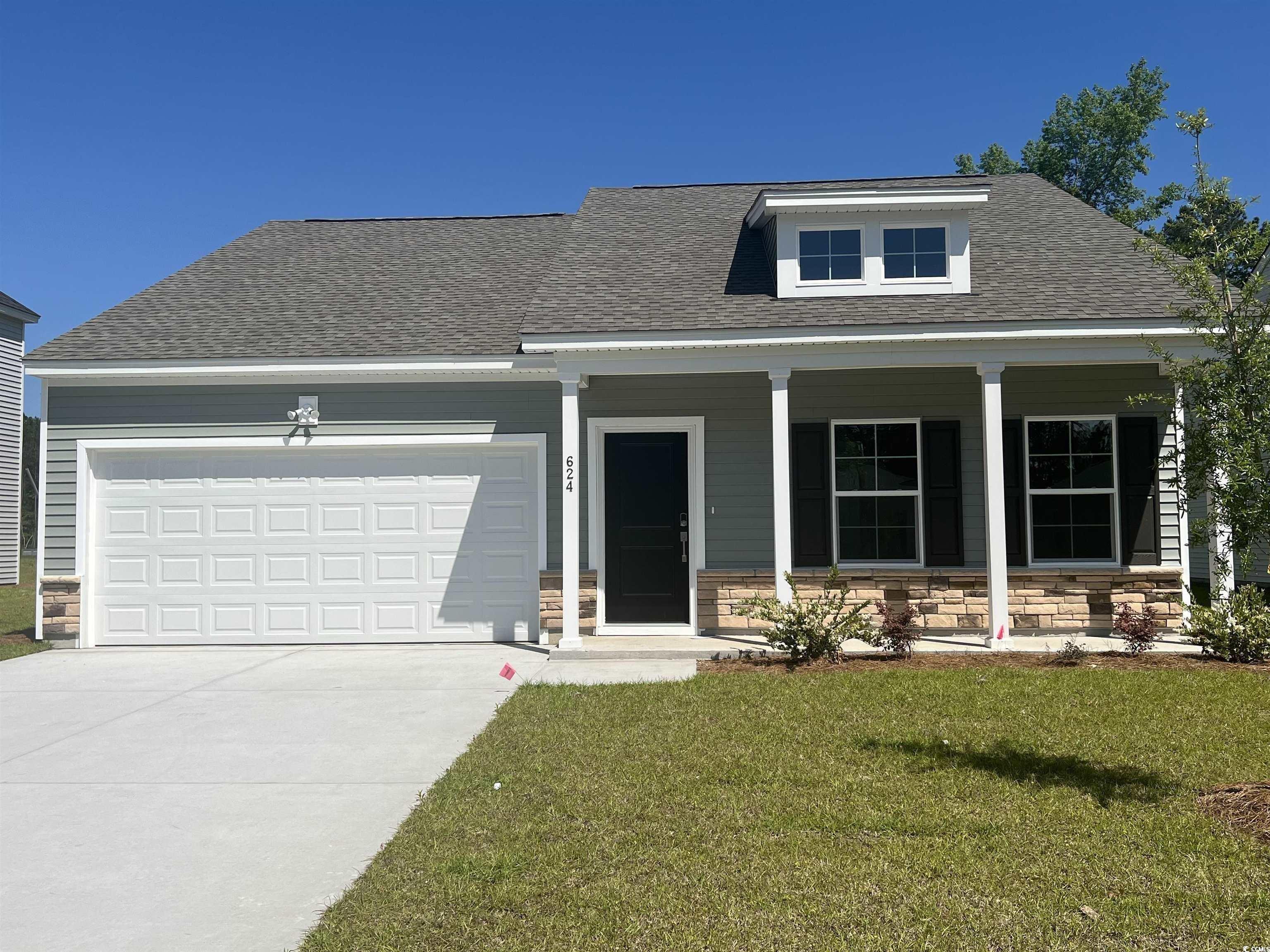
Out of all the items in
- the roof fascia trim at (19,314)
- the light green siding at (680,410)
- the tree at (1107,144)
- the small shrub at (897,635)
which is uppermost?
the tree at (1107,144)

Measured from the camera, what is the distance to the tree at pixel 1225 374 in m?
4.88

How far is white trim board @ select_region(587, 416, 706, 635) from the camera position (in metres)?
10.2

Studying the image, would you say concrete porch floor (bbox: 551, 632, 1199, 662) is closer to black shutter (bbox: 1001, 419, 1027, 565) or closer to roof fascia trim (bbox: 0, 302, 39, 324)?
black shutter (bbox: 1001, 419, 1027, 565)

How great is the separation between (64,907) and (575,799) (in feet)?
7.31

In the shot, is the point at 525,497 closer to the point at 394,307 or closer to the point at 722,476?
the point at 722,476

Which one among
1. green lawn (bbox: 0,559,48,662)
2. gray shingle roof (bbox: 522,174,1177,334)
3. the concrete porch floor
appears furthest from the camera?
green lawn (bbox: 0,559,48,662)

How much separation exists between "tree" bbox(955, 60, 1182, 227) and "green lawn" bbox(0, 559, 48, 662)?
28.4 metres

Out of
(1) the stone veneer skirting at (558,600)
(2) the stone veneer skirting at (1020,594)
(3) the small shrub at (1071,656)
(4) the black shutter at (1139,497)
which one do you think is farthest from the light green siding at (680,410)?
(3) the small shrub at (1071,656)

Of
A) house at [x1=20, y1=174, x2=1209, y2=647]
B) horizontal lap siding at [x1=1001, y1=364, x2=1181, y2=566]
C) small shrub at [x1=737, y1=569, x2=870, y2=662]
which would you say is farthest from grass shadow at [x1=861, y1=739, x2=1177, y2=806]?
horizontal lap siding at [x1=1001, y1=364, x2=1181, y2=566]

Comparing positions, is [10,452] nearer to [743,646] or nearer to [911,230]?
[743,646]

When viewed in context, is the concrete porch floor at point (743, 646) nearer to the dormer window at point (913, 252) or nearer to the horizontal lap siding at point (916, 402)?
the horizontal lap siding at point (916, 402)

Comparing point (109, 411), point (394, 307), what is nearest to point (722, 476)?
point (394, 307)

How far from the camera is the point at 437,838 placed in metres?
4.22

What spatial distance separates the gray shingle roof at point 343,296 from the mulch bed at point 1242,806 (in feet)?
25.3
